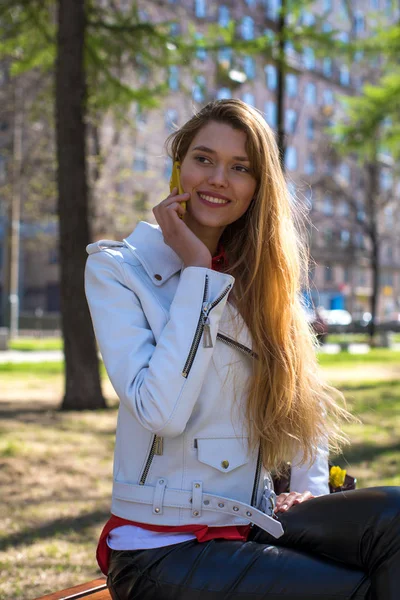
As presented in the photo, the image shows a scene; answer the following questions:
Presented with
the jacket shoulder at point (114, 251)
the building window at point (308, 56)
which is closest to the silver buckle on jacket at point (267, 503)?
the jacket shoulder at point (114, 251)

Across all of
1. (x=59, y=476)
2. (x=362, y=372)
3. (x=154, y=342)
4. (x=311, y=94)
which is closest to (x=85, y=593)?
(x=154, y=342)

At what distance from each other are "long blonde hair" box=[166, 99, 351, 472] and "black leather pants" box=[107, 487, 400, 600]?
0.89ft

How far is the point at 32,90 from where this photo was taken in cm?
1995

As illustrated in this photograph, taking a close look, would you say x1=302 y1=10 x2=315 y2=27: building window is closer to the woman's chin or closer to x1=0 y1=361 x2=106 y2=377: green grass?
x1=0 y1=361 x2=106 y2=377: green grass

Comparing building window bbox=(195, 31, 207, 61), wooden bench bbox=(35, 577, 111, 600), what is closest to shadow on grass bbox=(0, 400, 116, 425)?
building window bbox=(195, 31, 207, 61)

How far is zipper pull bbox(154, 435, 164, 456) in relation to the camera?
1941 millimetres

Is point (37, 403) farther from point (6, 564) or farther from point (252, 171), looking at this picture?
point (252, 171)

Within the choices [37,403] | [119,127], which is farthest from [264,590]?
[119,127]

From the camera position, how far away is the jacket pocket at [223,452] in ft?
6.40

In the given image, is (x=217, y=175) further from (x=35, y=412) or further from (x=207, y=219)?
(x=35, y=412)

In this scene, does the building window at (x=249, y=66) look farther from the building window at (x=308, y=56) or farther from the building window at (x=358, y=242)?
the building window at (x=358, y=242)

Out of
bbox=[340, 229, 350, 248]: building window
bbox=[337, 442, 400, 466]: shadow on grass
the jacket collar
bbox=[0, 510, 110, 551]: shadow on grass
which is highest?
bbox=[340, 229, 350, 248]: building window

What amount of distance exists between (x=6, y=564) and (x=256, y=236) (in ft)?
8.51

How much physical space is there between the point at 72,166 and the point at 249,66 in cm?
271
